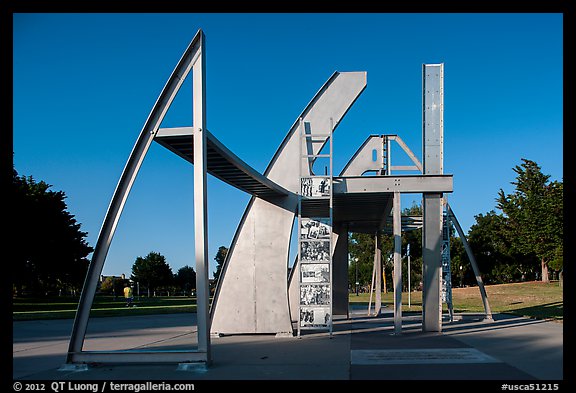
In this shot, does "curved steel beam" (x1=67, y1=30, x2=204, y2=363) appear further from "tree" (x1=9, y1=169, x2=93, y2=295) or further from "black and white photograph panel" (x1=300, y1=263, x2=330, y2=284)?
"tree" (x1=9, y1=169, x2=93, y2=295)

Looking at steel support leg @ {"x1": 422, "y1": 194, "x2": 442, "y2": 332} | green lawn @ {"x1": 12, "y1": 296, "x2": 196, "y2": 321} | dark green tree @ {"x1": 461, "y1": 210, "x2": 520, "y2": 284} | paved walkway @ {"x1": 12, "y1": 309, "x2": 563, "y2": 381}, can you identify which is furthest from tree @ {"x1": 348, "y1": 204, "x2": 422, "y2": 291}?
steel support leg @ {"x1": 422, "y1": 194, "x2": 442, "y2": 332}

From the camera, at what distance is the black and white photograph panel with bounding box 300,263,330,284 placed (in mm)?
15938

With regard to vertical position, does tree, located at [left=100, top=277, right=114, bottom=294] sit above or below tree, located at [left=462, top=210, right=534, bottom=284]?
below

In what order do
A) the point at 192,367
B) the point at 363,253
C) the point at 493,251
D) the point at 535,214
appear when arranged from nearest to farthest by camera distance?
the point at 192,367 < the point at 535,214 < the point at 493,251 < the point at 363,253

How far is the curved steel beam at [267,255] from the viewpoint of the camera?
1622cm

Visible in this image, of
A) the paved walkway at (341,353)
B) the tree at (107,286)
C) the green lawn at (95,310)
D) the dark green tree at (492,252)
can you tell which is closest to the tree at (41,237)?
the green lawn at (95,310)

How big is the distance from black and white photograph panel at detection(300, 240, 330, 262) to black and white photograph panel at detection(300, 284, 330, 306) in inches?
28.8

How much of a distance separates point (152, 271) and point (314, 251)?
231 feet

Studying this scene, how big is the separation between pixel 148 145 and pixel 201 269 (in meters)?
2.48

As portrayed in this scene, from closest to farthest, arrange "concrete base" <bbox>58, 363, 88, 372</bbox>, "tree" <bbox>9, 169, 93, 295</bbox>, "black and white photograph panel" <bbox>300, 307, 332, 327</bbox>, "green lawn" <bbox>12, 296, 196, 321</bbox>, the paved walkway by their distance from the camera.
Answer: the paved walkway < "concrete base" <bbox>58, 363, 88, 372</bbox> < "black and white photograph panel" <bbox>300, 307, 332, 327</bbox> < "green lawn" <bbox>12, 296, 196, 321</bbox> < "tree" <bbox>9, 169, 93, 295</bbox>

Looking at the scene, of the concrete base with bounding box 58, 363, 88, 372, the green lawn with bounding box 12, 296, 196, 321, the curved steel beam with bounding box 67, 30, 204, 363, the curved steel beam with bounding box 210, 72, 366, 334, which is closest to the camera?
the concrete base with bounding box 58, 363, 88, 372

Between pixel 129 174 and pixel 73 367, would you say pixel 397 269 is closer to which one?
pixel 129 174

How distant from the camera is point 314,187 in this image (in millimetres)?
16516

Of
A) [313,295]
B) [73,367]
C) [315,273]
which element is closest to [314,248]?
[315,273]
